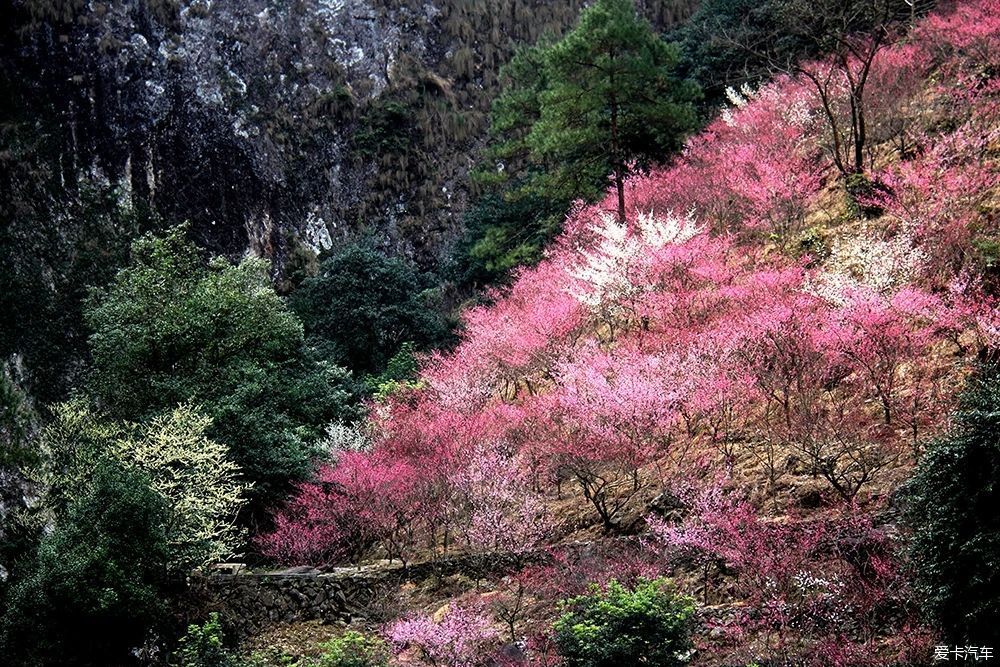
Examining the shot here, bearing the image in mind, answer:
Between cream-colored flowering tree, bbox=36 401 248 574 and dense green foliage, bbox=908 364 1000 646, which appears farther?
cream-colored flowering tree, bbox=36 401 248 574

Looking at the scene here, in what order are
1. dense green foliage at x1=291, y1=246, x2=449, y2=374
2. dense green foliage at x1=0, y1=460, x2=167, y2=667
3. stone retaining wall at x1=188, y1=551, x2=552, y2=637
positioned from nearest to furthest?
dense green foliage at x1=0, y1=460, x2=167, y2=667, stone retaining wall at x1=188, y1=551, x2=552, y2=637, dense green foliage at x1=291, y1=246, x2=449, y2=374

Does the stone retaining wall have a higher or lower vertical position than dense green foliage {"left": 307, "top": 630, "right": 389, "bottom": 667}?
lower

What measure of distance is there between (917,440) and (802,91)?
14.2 meters

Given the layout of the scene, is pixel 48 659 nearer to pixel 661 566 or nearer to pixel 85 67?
pixel 661 566

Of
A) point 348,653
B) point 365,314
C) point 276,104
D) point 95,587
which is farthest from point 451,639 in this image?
point 276,104

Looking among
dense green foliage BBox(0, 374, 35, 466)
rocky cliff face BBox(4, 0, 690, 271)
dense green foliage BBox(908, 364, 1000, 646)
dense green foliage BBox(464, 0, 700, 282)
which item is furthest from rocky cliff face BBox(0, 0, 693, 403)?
dense green foliage BBox(908, 364, 1000, 646)

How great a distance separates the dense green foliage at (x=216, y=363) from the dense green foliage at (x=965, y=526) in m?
11.8

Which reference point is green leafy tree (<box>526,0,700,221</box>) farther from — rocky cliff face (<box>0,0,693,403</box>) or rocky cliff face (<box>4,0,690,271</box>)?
rocky cliff face (<box>4,0,690,271</box>)

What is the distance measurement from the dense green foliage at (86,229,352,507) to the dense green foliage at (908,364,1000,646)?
1177 centimetres

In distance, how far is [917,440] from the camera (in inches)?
336

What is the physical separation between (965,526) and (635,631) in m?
2.64

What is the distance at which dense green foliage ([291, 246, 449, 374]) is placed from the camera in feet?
85.8

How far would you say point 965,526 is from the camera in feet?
18.0

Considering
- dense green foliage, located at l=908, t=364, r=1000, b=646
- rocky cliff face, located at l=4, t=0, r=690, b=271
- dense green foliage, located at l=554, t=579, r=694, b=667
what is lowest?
dense green foliage, located at l=554, t=579, r=694, b=667
